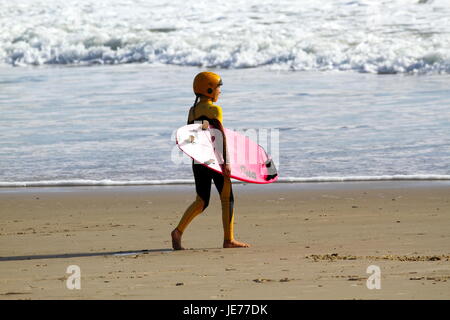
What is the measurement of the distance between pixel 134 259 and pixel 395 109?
822 centimetres

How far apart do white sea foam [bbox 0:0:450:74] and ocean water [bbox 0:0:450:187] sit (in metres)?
0.05

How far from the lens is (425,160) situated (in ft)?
35.6

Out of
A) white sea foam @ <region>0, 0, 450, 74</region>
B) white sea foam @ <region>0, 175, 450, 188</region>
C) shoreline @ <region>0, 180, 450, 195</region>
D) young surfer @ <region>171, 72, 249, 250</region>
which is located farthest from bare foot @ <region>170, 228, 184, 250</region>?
white sea foam @ <region>0, 0, 450, 74</region>

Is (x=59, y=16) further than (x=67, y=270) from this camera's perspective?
Yes

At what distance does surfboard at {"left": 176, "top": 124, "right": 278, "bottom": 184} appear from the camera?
6.94m

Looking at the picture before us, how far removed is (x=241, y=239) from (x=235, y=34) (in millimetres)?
16557

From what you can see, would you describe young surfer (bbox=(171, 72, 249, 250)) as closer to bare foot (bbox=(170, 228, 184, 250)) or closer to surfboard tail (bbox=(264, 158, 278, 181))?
bare foot (bbox=(170, 228, 184, 250))

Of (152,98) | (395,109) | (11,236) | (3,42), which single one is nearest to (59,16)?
(3,42)

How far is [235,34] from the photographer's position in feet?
77.4

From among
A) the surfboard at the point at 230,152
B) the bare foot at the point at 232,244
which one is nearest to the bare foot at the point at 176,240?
the bare foot at the point at 232,244

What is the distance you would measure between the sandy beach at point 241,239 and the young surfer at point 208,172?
175 mm

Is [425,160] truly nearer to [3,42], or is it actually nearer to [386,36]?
[386,36]
